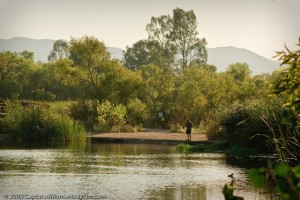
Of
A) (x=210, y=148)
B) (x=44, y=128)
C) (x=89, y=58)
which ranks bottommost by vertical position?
(x=210, y=148)

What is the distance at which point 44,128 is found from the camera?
116 feet

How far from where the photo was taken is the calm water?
639 inches

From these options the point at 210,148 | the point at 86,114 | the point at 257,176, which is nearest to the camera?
the point at 257,176

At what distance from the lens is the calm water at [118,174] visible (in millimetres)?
16234

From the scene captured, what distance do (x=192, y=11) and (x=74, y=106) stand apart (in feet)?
158

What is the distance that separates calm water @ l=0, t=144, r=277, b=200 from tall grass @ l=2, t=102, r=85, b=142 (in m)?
5.95

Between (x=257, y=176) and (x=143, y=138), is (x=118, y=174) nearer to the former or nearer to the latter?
(x=143, y=138)

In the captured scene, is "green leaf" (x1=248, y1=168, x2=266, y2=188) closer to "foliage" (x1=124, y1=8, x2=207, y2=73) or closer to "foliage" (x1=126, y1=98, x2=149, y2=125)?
"foliage" (x1=126, y1=98, x2=149, y2=125)

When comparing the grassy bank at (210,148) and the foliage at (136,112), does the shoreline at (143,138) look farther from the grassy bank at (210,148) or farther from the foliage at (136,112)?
the foliage at (136,112)

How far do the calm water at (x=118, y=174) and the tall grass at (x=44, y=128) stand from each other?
5.95 m

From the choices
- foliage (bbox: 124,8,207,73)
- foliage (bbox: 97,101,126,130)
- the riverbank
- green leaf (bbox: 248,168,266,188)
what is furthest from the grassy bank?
foliage (bbox: 124,8,207,73)

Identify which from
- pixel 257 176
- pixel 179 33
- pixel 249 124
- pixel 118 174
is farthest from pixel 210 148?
pixel 179 33

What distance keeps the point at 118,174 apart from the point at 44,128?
16.1 metres

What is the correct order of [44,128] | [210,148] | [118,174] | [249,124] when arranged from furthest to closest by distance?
[44,128], [210,148], [249,124], [118,174]
